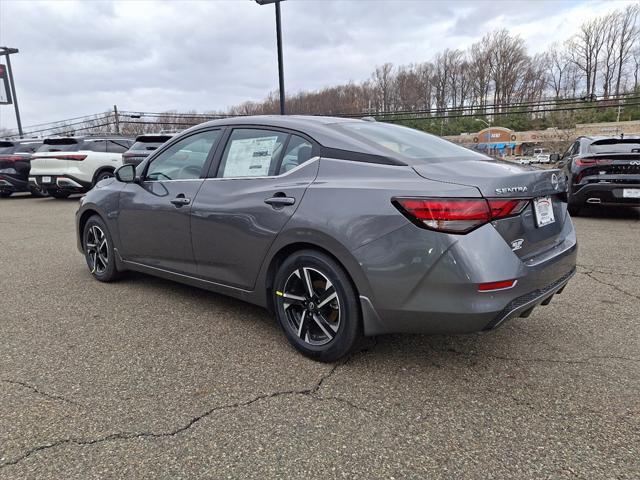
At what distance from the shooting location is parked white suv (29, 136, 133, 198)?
12195 millimetres

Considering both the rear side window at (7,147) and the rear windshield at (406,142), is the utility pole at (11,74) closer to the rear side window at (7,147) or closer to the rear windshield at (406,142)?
the rear side window at (7,147)

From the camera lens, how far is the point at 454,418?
2.33 meters

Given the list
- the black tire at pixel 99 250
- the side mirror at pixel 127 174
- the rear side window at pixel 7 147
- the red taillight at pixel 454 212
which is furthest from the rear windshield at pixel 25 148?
the red taillight at pixel 454 212

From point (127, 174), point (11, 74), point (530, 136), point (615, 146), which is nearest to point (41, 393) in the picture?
point (127, 174)

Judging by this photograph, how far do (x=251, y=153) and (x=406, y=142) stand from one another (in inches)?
43.1

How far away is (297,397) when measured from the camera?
8.31 ft

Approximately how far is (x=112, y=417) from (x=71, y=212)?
9.95 meters

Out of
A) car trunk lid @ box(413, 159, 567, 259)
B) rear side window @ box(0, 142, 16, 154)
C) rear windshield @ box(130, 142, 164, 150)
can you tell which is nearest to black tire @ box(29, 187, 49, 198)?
rear side window @ box(0, 142, 16, 154)

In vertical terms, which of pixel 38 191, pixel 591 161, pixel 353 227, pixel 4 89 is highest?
pixel 4 89

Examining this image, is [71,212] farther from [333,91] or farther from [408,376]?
[333,91]

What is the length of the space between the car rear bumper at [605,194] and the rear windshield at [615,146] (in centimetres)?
64

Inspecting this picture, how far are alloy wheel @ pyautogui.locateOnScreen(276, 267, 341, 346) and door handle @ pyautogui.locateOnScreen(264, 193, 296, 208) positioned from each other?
42 centimetres

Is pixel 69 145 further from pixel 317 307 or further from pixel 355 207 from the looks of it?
pixel 355 207

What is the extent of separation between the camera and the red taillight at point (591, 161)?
7745 millimetres
